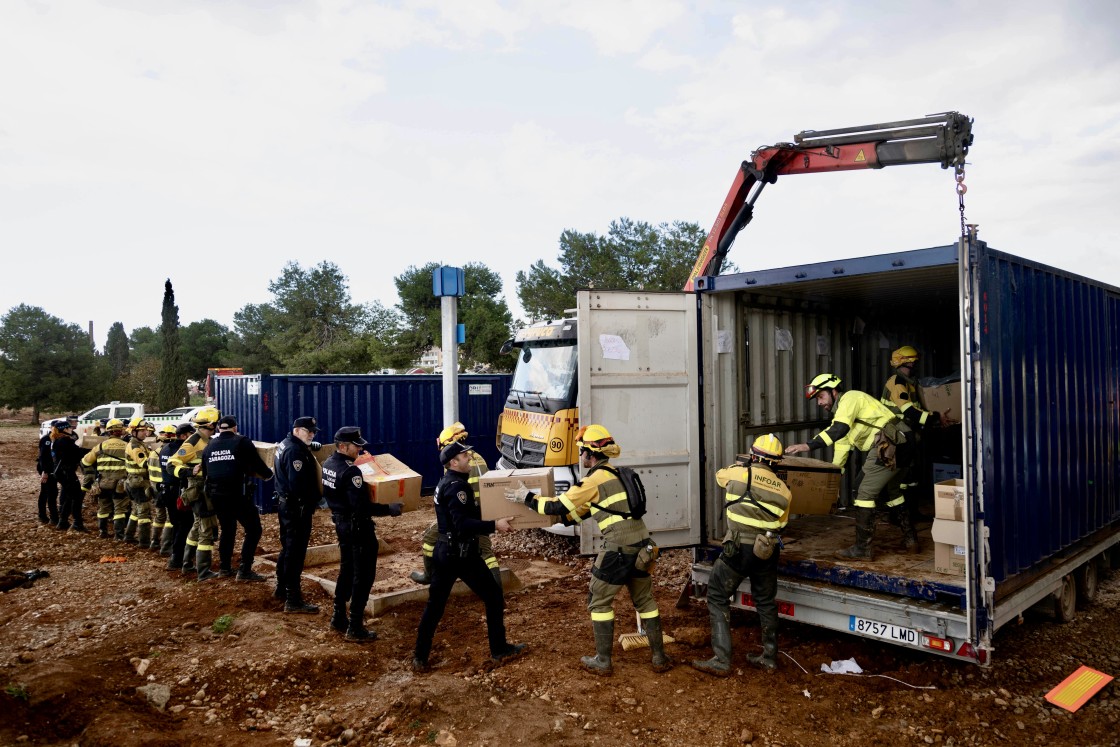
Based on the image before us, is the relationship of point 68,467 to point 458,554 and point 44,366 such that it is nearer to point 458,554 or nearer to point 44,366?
point 458,554

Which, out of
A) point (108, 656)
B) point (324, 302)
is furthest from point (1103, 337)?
point (324, 302)

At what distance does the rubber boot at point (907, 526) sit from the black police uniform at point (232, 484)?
6148 millimetres

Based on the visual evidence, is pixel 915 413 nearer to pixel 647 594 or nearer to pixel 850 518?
pixel 850 518

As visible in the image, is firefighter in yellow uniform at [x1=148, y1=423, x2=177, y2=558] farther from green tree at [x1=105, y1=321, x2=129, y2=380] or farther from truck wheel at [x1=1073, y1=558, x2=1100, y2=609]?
green tree at [x1=105, y1=321, x2=129, y2=380]

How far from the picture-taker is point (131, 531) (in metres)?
10.6

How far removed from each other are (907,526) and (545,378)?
4.59m

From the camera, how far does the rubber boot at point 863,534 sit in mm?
5930

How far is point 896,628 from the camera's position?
4.85 metres

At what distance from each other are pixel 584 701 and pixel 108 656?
146 inches

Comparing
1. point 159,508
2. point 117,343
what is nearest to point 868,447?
point 159,508

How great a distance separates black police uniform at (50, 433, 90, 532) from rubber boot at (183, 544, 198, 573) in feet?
13.5

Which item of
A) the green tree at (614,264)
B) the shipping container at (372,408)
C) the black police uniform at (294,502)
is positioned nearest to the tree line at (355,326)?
the green tree at (614,264)

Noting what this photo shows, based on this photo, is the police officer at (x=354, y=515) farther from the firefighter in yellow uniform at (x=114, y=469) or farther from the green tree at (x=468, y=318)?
the green tree at (x=468, y=318)

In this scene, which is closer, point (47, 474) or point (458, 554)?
point (458, 554)
